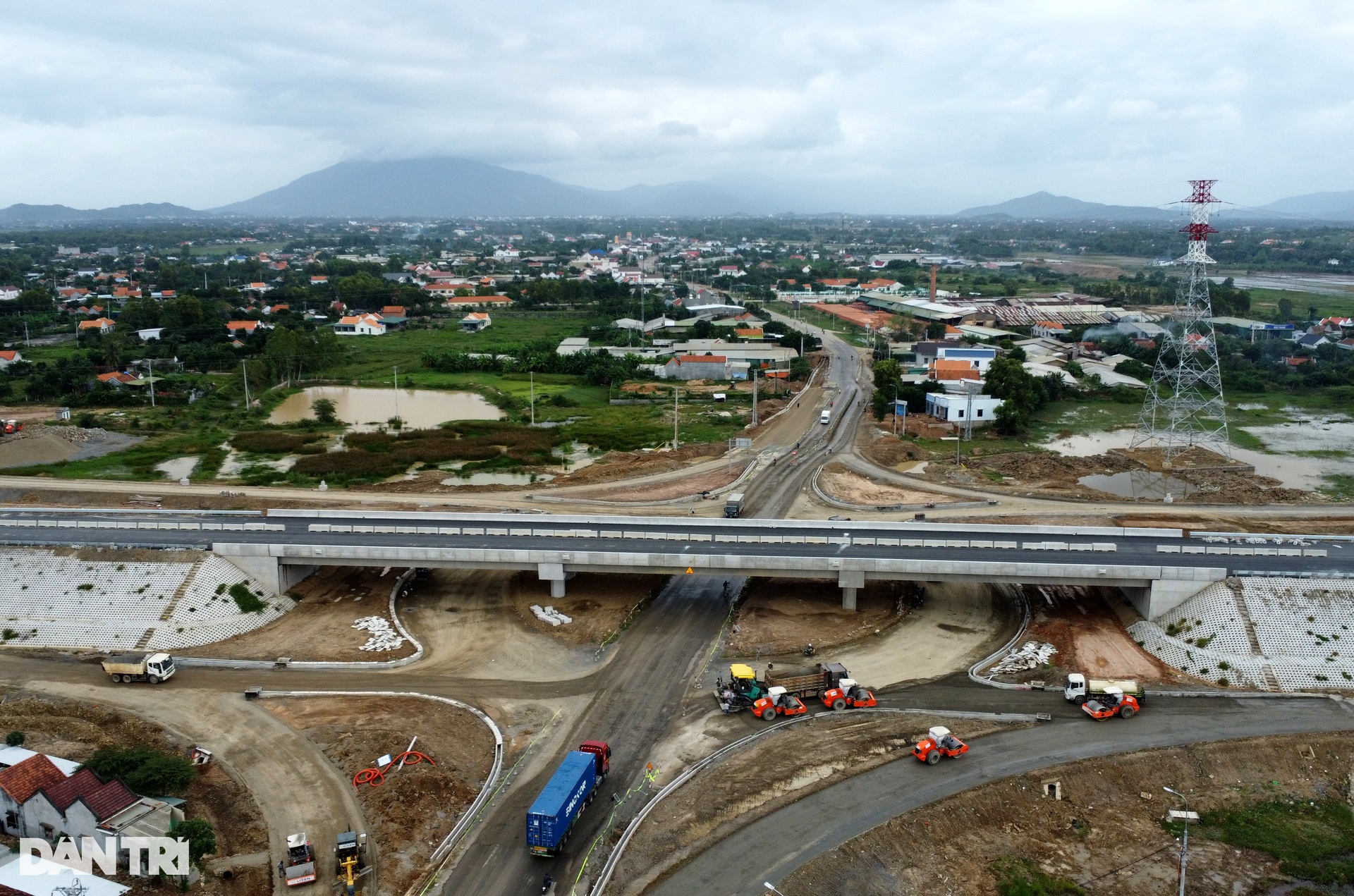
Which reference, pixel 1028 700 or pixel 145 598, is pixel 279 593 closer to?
pixel 145 598

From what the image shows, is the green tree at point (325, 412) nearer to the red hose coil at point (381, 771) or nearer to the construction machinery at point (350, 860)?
the red hose coil at point (381, 771)

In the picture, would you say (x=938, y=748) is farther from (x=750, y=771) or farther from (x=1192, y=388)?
(x=1192, y=388)

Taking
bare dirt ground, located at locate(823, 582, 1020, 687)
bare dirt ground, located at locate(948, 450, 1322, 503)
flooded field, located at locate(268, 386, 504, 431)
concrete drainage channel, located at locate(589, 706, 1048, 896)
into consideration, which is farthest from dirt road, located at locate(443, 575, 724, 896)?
flooded field, located at locate(268, 386, 504, 431)

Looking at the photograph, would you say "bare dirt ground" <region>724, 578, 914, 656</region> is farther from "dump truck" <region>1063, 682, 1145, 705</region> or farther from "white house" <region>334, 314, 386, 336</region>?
"white house" <region>334, 314, 386, 336</region>

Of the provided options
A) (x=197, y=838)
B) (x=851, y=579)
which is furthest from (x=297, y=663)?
(x=851, y=579)

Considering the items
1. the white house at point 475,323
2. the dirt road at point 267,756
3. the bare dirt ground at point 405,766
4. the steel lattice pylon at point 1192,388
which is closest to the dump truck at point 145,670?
the dirt road at point 267,756
